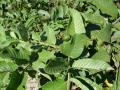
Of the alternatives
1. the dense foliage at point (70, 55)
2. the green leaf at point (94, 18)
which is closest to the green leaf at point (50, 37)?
the dense foliage at point (70, 55)

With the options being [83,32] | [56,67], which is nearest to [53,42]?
[83,32]

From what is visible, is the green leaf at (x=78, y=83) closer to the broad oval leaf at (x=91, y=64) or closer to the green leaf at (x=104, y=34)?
the broad oval leaf at (x=91, y=64)

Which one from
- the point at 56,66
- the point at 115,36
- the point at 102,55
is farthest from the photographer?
the point at 115,36

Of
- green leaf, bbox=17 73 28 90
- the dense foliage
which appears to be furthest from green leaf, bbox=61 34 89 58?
green leaf, bbox=17 73 28 90

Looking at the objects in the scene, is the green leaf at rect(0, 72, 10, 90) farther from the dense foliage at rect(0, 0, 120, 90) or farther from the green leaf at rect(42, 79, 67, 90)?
the green leaf at rect(42, 79, 67, 90)

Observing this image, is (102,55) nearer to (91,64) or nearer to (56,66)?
(91,64)

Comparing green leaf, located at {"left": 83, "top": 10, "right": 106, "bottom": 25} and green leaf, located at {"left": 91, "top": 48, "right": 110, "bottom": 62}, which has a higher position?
green leaf, located at {"left": 83, "top": 10, "right": 106, "bottom": 25}

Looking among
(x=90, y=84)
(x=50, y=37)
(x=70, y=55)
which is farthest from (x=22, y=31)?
(x=90, y=84)

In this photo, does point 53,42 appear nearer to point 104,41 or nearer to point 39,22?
point 104,41
